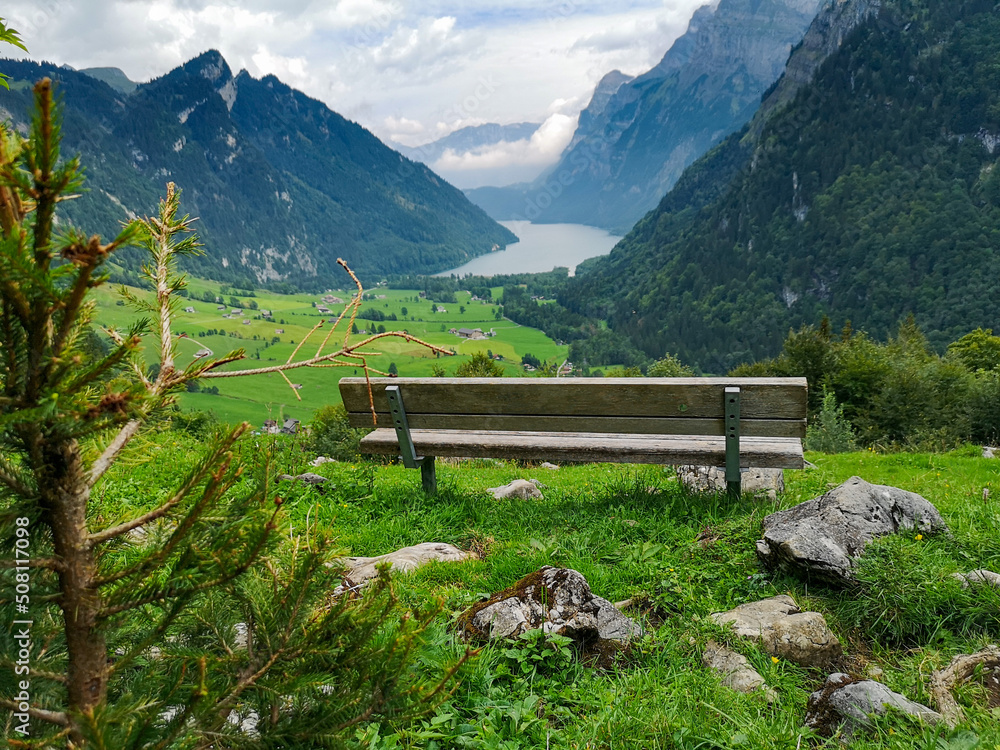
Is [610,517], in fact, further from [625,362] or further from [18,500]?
[625,362]

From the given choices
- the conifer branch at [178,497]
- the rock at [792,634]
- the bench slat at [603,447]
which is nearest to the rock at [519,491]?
the bench slat at [603,447]

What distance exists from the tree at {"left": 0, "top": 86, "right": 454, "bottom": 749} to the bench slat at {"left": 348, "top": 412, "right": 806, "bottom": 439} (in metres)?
3.07

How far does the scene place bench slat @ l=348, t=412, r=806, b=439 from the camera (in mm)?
4242

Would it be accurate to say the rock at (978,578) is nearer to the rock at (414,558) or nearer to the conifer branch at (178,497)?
the rock at (414,558)

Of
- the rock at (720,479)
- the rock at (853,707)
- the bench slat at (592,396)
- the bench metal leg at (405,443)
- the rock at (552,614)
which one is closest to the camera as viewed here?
the rock at (853,707)

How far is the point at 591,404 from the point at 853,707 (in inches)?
99.1

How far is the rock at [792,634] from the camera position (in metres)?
2.84

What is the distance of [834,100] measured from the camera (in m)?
147

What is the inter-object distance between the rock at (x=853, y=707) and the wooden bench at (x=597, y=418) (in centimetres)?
204

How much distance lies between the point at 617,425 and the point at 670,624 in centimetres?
168

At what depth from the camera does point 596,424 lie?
458 centimetres

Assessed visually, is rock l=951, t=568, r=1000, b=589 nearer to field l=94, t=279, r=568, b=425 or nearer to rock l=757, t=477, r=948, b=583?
rock l=757, t=477, r=948, b=583

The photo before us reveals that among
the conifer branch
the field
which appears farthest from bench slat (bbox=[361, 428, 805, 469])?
the field

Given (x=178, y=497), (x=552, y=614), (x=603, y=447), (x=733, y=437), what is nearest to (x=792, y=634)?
(x=552, y=614)
